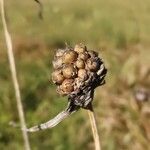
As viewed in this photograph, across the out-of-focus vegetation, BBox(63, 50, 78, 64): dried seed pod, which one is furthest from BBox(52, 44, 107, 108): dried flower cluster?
the out-of-focus vegetation

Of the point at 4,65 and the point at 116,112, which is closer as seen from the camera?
the point at 116,112

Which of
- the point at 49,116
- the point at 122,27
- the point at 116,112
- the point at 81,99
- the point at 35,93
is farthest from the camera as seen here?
the point at 122,27

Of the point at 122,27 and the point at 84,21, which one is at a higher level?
the point at 84,21

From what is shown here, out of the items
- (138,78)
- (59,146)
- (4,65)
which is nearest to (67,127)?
(59,146)

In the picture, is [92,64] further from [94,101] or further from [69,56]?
[94,101]

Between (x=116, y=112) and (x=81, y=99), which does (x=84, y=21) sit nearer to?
(x=116, y=112)

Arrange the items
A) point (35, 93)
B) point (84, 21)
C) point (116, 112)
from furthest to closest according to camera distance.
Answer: point (84, 21) < point (35, 93) < point (116, 112)

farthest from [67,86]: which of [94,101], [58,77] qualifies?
[94,101]

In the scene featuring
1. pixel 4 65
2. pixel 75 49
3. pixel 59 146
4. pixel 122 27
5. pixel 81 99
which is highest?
pixel 122 27

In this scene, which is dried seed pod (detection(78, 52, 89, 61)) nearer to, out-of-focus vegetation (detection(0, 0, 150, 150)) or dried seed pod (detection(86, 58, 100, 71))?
dried seed pod (detection(86, 58, 100, 71))
